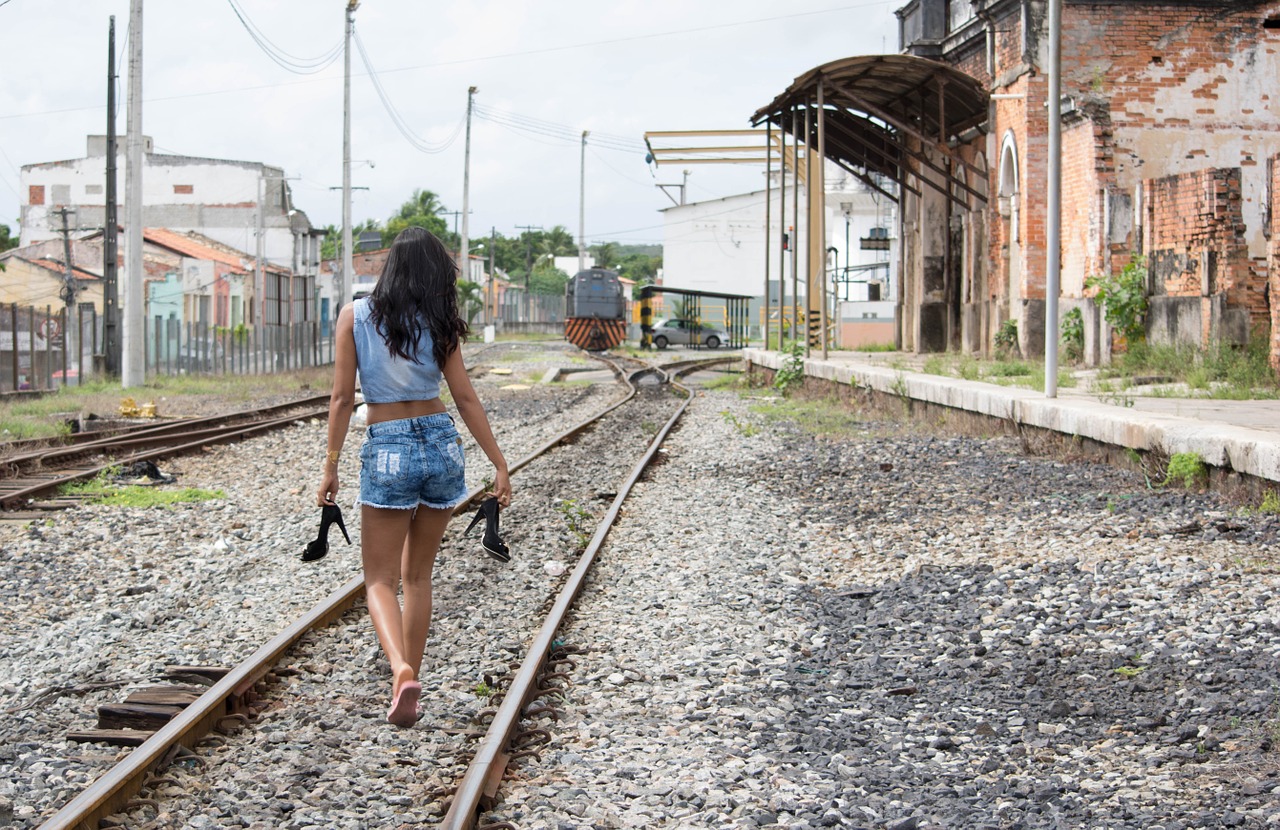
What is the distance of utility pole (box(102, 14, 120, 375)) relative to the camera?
25.4 metres

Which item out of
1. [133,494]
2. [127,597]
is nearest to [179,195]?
[133,494]

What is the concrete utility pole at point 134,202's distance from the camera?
76.8 feet

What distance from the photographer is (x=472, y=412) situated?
4.65 m

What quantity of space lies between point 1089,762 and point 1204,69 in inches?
711

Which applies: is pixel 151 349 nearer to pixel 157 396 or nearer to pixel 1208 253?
pixel 157 396

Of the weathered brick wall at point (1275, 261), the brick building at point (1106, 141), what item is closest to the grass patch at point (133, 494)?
the weathered brick wall at point (1275, 261)

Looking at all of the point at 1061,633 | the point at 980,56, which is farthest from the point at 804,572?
the point at 980,56

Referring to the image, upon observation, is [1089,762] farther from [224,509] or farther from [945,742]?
[224,509]

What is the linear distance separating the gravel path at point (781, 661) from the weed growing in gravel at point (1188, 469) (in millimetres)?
294

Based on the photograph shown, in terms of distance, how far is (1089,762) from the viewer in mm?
4410

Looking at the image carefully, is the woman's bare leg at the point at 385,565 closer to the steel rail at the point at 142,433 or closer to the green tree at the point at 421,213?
the steel rail at the point at 142,433

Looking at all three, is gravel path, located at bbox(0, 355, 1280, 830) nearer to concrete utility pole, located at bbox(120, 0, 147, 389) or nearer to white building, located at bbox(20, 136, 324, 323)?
concrete utility pole, located at bbox(120, 0, 147, 389)

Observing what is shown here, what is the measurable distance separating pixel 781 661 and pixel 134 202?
21.0 m

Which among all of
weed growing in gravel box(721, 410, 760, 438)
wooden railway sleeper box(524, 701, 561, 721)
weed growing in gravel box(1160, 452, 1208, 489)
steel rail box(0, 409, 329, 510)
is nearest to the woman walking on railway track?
wooden railway sleeper box(524, 701, 561, 721)
